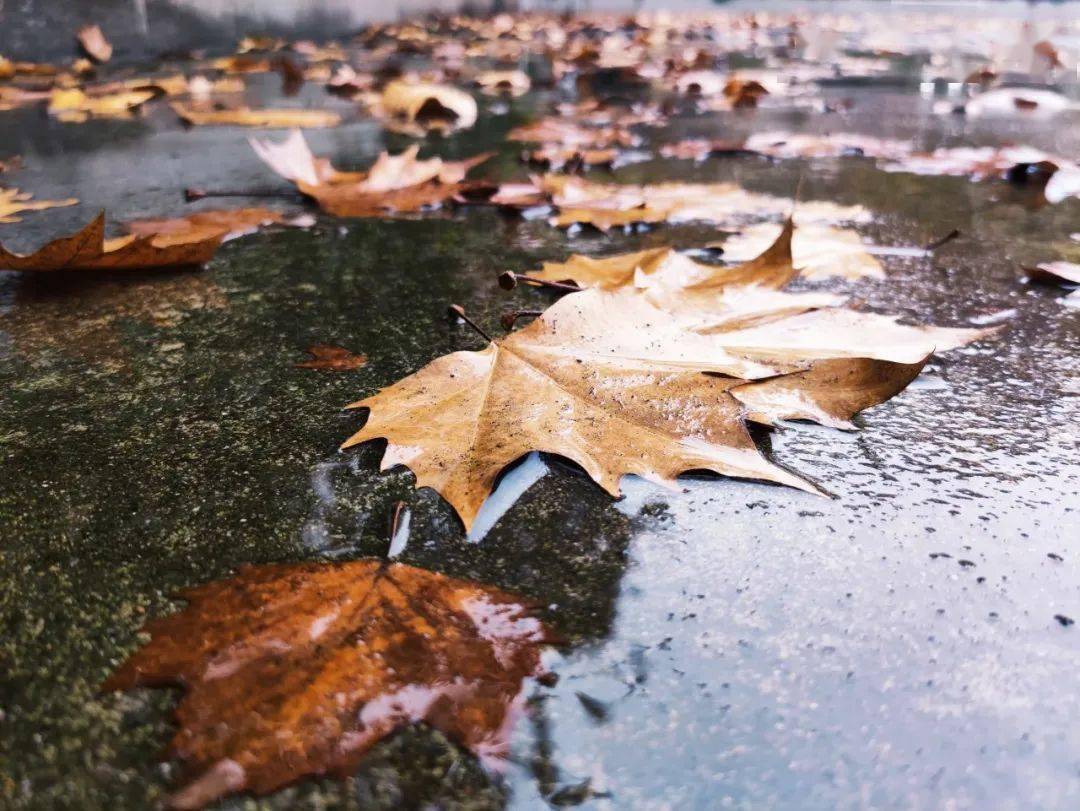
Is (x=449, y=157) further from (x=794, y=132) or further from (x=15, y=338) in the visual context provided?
(x=15, y=338)

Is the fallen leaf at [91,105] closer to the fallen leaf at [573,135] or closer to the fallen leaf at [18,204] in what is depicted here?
the fallen leaf at [18,204]

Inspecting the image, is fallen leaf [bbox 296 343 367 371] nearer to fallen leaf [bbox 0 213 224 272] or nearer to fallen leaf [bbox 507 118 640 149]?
fallen leaf [bbox 0 213 224 272]

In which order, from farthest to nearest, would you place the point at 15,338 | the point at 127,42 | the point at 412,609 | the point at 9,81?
1. the point at 127,42
2. the point at 9,81
3. the point at 15,338
4. the point at 412,609

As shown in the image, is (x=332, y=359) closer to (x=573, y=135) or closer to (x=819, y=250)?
(x=819, y=250)

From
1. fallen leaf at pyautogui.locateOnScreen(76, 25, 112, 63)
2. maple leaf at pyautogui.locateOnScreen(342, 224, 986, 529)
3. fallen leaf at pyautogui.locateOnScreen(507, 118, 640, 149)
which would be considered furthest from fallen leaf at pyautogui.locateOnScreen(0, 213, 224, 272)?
fallen leaf at pyautogui.locateOnScreen(76, 25, 112, 63)

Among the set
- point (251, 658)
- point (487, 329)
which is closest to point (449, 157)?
point (487, 329)

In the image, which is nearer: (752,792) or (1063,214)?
(752,792)
